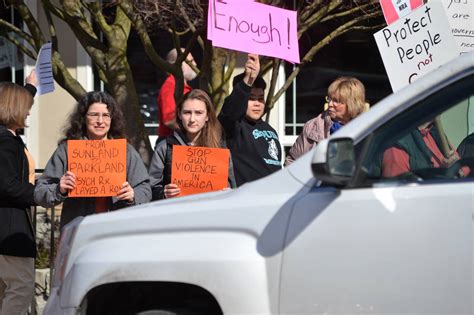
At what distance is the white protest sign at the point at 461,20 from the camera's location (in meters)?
6.33

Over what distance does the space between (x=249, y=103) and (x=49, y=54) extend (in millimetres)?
1599

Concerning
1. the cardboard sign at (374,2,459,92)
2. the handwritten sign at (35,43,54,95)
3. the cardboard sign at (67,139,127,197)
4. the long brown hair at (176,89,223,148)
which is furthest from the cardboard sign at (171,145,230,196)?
the handwritten sign at (35,43,54,95)

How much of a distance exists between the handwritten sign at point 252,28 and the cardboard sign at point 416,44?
63 cm

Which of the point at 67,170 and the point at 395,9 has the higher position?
the point at 395,9

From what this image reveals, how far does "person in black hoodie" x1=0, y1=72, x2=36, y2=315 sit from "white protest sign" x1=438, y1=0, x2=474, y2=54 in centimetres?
293

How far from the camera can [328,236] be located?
363 centimetres

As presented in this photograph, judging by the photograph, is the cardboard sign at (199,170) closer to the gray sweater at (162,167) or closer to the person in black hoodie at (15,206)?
the gray sweater at (162,167)

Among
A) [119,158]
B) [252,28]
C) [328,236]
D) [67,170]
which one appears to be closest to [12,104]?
[67,170]

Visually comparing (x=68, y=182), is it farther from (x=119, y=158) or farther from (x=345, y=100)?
(x=345, y=100)

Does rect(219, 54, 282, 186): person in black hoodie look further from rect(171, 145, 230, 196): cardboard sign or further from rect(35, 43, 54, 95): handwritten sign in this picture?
rect(35, 43, 54, 95): handwritten sign

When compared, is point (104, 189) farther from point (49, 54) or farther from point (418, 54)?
point (418, 54)

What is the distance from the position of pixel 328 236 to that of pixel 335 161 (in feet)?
1.00

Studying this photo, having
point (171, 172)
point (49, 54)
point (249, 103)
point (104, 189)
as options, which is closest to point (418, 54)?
point (249, 103)

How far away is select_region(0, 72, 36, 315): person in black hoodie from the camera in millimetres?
5711
